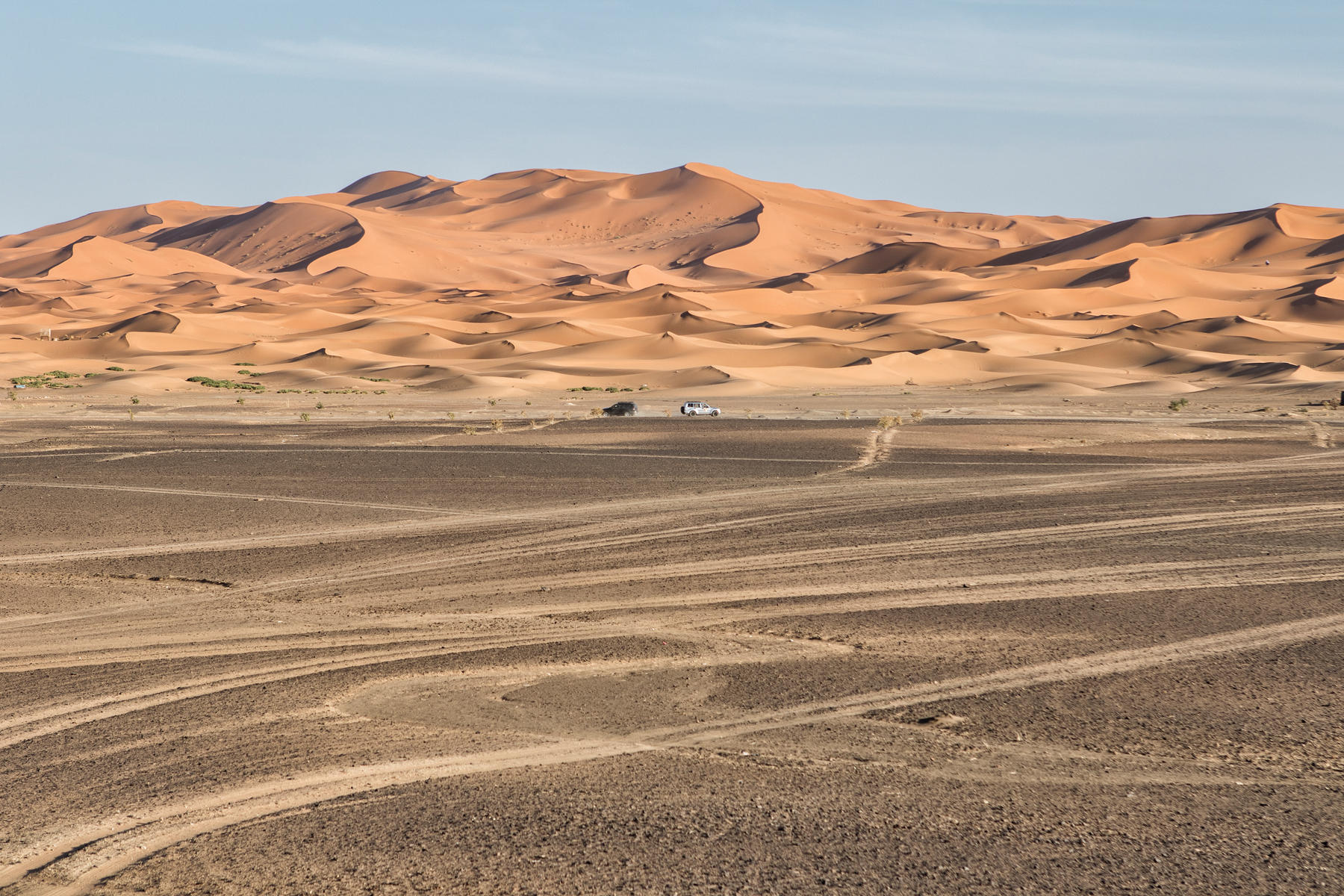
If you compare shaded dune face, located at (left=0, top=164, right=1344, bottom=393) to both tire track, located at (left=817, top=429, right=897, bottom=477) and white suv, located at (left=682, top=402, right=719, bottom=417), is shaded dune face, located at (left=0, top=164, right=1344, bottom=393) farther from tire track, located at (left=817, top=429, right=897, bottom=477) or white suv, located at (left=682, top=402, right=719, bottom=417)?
tire track, located at (left=817, top=429, right=897, bottom=477)

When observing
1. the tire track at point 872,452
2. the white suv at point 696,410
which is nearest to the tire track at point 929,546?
the tire track at point 872,452

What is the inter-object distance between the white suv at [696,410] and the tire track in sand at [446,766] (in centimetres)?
3311

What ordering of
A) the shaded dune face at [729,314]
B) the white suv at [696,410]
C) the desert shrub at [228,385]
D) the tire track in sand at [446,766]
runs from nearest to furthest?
1. the tire track in sand at [446,766]
2. the white suv at [696,410]
3. the desert shrub at [228,385]
4. the shaded dune face at [729,314]

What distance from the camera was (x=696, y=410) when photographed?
1688 inches

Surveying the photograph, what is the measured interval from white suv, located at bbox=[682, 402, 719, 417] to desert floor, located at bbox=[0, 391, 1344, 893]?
76.9 feet

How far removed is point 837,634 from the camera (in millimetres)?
9719

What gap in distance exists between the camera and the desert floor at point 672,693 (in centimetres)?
560

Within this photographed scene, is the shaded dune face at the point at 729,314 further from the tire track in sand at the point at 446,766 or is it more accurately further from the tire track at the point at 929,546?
the tire track in sand at the point at 446,766

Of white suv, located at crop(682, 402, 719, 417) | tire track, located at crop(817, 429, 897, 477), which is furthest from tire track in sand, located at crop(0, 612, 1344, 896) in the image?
white suv, located at crop(682, 402, 719, 417)

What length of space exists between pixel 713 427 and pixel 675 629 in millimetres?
25414

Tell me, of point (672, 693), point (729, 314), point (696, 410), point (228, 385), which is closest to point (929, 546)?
point (672, 693)

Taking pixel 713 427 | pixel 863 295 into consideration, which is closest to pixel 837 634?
pixel 713 427

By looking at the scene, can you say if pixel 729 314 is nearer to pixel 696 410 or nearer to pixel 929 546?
pixel 696 410

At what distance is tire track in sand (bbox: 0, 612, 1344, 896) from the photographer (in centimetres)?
547
